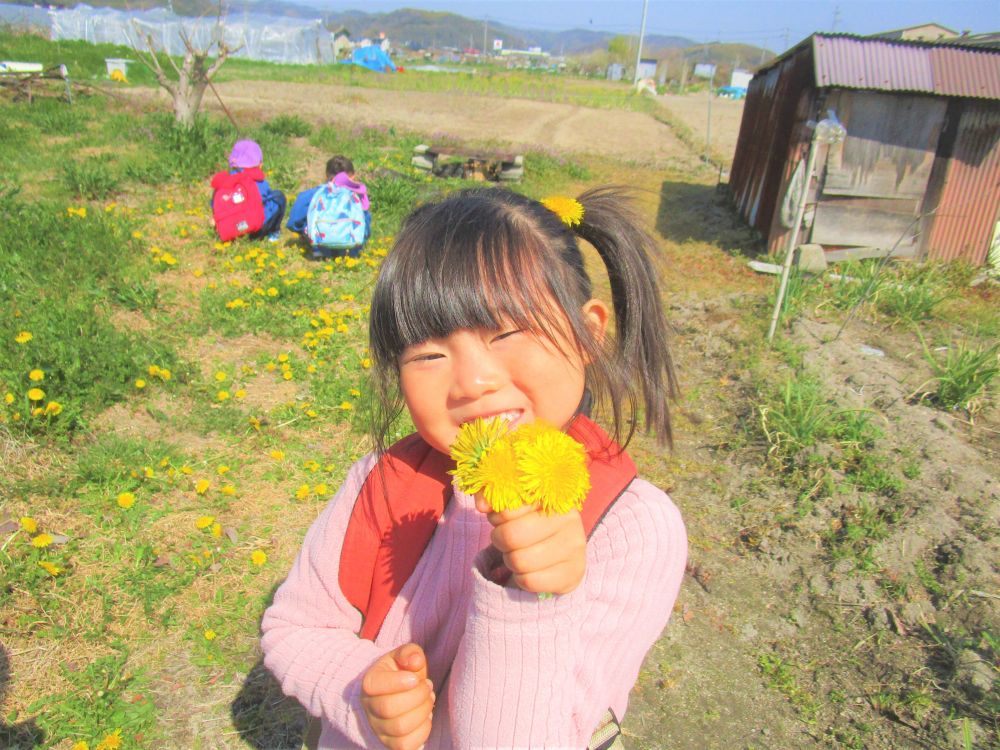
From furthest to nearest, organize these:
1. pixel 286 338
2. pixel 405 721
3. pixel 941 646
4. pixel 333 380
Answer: pixel 286 338
pixel 333 380
pixel 941 646
pixel 405 721

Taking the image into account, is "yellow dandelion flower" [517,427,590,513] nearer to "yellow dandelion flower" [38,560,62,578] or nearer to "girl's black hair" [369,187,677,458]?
"girl's black hair" [369,187,677,458]

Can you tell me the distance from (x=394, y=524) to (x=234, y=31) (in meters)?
45.8

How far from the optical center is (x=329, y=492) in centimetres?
313

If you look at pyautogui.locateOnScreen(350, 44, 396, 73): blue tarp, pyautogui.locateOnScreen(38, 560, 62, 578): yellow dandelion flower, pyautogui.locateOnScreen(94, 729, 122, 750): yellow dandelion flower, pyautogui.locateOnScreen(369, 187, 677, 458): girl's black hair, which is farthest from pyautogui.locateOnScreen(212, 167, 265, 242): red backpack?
pyautogui.locateOnScreen(350, 44, 396, 73): blue tarp

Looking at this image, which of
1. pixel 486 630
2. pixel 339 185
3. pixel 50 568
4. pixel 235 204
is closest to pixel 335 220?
pixel 339 185

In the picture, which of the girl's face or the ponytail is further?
the ponytail

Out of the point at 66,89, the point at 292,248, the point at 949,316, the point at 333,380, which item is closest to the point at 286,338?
the point at 333,380

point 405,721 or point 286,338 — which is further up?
point 405,721

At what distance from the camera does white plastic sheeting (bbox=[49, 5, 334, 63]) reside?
33.9 meters

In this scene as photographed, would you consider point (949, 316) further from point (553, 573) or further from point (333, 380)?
point (553, 573)

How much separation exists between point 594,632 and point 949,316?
580 cm

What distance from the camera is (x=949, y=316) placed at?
5.38 metres

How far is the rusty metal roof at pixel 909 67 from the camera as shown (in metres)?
6.05

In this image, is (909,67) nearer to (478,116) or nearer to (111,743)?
(111,743)
